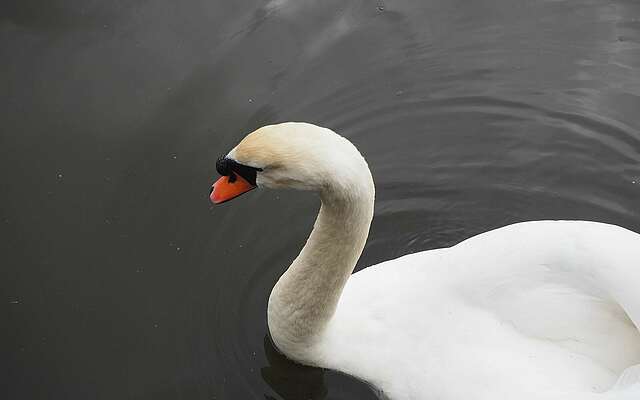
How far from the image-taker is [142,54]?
6367 millimetres

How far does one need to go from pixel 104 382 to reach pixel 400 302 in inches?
68.5

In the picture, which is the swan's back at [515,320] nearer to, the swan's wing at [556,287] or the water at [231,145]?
the swan's wing at [556,287]

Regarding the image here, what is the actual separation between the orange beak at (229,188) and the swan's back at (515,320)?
3.10ft

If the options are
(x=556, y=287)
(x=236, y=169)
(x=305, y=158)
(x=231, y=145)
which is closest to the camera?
(x=305, y=158)

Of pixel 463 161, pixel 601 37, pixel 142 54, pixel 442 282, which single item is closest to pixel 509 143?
pixel 463 161

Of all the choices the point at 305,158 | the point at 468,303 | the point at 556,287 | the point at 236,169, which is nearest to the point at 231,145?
the point at 236,169

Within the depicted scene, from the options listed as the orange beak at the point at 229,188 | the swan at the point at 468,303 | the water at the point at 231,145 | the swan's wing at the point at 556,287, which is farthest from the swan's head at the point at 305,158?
the water at the point at 231,145

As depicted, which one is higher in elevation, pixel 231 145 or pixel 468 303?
pixel 231 145

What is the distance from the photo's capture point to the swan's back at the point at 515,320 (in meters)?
3.88

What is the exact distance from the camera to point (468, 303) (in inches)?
164

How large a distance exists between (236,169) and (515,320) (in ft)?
4.74

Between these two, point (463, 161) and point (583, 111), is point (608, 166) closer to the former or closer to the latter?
point (583, 111)

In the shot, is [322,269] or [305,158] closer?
[305,158]

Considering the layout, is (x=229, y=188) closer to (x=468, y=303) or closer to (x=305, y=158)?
(x=305, y=158)
